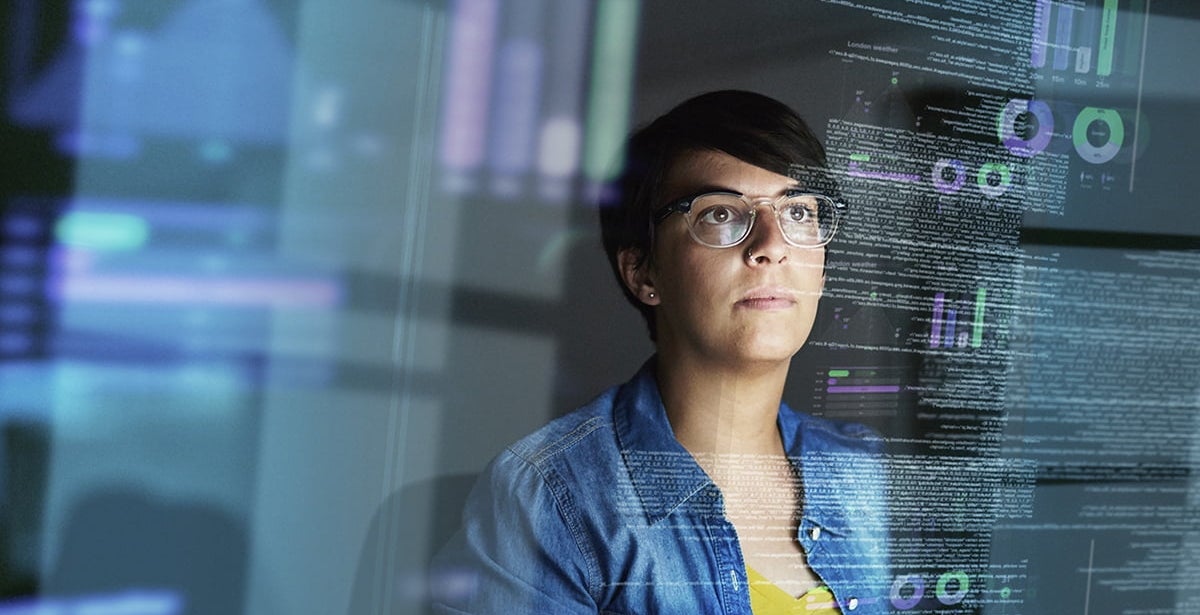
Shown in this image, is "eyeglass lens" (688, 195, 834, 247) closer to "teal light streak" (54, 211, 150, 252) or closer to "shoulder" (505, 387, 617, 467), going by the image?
"shoulder" (505, 387, 617, 467)

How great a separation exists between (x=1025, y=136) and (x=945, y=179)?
120 mm

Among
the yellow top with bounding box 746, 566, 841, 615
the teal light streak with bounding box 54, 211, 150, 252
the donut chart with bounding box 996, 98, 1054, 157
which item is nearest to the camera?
the teal light streak with bounding box 54, 211, 150, 252

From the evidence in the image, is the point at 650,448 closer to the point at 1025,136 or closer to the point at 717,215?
the point at 717,215

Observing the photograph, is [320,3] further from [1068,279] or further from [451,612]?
[1068,279]

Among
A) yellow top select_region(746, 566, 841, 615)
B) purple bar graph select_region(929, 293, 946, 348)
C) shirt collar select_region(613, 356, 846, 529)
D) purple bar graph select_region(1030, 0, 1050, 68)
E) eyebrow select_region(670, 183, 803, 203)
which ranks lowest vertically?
yellow top select_region(746, 566, 841, 615)

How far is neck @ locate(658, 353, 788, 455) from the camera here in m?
0.96

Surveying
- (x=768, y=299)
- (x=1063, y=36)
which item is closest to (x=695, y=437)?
(x=768, y=299)

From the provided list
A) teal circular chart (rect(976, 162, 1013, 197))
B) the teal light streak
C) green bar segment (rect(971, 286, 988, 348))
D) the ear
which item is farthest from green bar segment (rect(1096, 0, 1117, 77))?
the teal light streak

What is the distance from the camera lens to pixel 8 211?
0.77 metres

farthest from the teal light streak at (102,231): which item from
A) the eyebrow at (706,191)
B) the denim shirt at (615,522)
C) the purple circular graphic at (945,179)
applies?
the purple circular graphic at (945,179)

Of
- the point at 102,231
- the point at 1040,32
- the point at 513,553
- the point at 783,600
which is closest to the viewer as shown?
the point at 102,231

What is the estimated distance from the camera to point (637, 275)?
0.93 m

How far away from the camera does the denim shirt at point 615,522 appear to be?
89 cm

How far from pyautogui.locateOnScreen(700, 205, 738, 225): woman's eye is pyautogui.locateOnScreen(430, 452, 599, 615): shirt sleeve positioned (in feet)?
0.90
